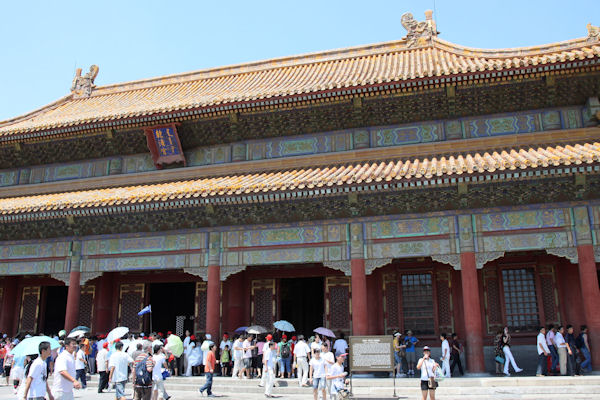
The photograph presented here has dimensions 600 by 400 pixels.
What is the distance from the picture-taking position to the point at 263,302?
17.5m

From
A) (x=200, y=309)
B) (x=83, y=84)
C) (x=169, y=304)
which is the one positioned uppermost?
(x=83, y=84)

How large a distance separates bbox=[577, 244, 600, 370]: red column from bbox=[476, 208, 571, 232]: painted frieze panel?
87 centimetres

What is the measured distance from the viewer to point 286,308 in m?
19.7

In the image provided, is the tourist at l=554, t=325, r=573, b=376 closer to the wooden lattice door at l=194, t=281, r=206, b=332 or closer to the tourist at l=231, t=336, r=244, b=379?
the tourist at l=231, t=336, r=244, b=379

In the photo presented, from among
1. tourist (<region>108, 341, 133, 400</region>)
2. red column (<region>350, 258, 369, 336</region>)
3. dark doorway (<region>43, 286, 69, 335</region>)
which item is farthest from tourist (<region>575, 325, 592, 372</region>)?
dark doorway (<region>43, 286, 69, 335</region>)

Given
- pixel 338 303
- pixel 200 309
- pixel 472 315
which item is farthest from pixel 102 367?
pixel 472 315

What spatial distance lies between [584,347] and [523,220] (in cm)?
357

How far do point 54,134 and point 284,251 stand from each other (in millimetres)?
9552

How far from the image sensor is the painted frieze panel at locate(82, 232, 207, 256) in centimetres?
1598

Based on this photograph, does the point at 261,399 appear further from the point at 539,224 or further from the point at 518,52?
the point at 518,52

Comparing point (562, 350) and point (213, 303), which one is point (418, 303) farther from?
point (213, 303)

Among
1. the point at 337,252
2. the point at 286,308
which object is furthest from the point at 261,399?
the point at 286,308

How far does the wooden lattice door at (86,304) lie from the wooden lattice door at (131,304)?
110 cm

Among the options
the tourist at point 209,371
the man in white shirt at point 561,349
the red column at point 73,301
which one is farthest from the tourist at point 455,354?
the red column at point 73,301
